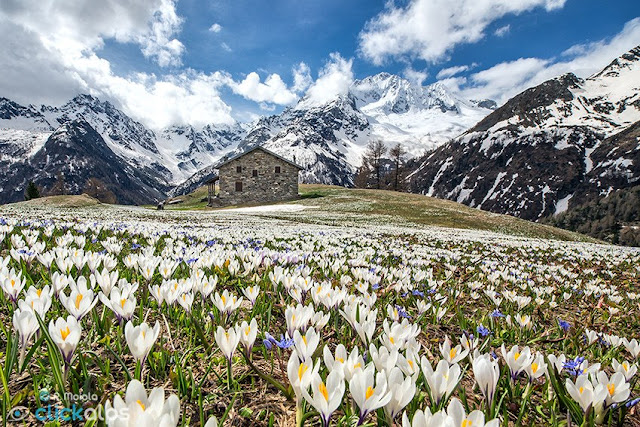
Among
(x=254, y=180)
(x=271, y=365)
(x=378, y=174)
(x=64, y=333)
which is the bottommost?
(x=271, y=365)

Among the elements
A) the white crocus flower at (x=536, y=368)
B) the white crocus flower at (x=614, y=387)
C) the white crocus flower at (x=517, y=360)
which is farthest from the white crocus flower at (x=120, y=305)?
the white crocus flower at (x=614, y=387)

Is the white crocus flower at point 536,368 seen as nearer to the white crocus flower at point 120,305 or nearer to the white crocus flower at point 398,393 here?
the white crocus flower at point 398,393

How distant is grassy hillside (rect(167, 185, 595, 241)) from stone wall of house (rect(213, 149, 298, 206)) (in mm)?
5182

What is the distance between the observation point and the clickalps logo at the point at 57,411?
1.37 meters

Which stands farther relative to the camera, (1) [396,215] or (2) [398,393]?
(1) [396,215]

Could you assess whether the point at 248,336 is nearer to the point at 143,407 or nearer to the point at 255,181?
the point at 143,407

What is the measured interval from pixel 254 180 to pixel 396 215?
1235 inches

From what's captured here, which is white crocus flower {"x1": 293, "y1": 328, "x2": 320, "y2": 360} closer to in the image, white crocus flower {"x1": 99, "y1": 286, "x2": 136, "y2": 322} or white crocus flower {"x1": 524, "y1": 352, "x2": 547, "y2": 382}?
white crocus flower {"x1": 99, "y1": 286, "x2": 136, "y2": 322}

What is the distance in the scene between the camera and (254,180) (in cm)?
6281

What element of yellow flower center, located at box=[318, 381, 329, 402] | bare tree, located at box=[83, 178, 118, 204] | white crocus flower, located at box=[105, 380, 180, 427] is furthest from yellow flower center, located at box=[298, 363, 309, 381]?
bare tree, located at box=[83, 178, 118, 204]

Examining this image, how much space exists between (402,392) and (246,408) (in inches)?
32.4

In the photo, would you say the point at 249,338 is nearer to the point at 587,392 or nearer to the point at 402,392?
the point at 402,392

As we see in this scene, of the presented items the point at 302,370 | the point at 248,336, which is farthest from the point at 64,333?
the point at 302,370

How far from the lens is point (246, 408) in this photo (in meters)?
1.68
